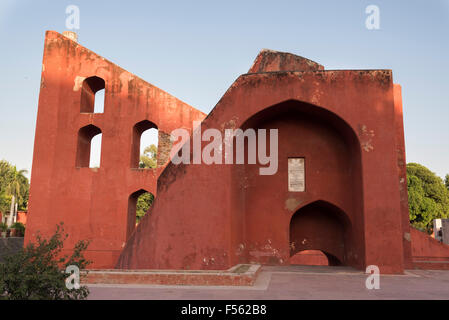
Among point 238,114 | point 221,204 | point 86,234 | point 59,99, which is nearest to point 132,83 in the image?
point 59,99

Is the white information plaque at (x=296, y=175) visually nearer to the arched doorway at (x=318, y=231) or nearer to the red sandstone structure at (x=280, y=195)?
the red sandstone structure at (x=280, y=195)

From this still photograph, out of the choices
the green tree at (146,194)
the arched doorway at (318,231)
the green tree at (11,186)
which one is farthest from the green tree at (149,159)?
the arched doorway at (318,231)

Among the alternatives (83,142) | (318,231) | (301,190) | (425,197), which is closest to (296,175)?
(301,190)

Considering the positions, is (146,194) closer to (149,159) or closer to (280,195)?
(149,159)

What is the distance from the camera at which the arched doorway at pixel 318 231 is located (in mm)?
10984

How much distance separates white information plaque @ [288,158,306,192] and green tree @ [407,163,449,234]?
22742 mm

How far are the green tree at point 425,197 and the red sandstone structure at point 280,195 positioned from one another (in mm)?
19052

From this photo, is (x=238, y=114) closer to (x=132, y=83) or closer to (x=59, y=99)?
(x=132, y=83)

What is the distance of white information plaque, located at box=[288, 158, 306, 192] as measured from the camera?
10758 millimetres

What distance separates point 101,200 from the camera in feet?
48.1

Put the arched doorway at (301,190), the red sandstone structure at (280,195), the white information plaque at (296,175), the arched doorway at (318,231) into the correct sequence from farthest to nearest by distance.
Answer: the arched doorway at (318,231) → the white information plaque at (296,175) → the arched doorway at (301,190) → the red sandstone structure at (280,195)

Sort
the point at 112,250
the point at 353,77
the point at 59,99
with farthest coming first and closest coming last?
the point at 59,99
the point at 112,250
the point at 353,77

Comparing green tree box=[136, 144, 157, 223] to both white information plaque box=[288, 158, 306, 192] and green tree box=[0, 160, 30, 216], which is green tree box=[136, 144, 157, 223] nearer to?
green tree box=[0, 160, 30, 216]
